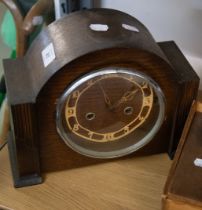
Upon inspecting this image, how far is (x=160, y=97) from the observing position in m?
0.77

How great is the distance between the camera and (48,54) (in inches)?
28.0

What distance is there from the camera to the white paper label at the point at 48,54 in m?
0.70

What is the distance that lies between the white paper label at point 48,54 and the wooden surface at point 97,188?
0.24 m

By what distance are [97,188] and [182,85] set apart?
0.25 m

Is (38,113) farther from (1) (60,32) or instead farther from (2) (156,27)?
(2) (156,27)

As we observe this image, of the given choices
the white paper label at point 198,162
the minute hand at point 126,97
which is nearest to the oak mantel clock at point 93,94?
the minute hand at point 126,97

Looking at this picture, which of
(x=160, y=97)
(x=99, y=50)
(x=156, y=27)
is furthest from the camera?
(x=156, y=27)

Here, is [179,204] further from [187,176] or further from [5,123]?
[5,123]

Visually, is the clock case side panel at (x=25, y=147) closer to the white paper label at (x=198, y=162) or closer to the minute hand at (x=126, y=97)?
the minute hand at (x=126, y=97)

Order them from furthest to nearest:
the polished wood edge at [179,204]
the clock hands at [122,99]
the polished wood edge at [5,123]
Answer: the polished wood edge at [5,123]
the clock hands at [122,99]
the polished wood edge at [179,204]

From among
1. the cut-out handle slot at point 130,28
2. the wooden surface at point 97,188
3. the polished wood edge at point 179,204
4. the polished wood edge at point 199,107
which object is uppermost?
the cut-out handle slot at point 130,28

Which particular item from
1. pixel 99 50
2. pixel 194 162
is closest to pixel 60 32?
pixel 99 50

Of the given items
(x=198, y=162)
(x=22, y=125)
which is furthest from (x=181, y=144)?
(x=22, y=125)

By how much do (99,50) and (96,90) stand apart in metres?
0.09
